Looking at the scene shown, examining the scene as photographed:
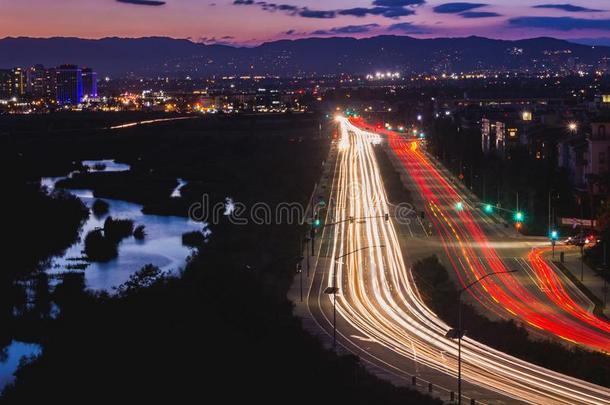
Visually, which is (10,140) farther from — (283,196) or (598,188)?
(598,188)

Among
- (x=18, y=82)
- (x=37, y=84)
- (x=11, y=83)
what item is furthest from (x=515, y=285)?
(x=37, y=84)

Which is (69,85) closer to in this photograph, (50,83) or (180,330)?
(50,83)

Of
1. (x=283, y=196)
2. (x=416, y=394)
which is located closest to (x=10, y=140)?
(x=283, y=196)

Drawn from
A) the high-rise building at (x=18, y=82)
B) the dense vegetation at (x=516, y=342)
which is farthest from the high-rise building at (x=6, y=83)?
the dense vegetation at (x=516, y=342)

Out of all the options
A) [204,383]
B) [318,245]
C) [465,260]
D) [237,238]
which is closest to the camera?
[204,383]

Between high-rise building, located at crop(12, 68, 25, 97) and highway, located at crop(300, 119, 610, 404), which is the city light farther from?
high-rise building, located at crop(12, 68, 25, 97)

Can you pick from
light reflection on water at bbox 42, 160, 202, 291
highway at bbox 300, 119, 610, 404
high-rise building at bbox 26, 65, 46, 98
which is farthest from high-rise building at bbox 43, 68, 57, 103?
highway at bbox 300, 119, 610, 404

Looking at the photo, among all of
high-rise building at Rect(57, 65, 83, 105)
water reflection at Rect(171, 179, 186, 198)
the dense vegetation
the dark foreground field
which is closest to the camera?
the dark foreground field
